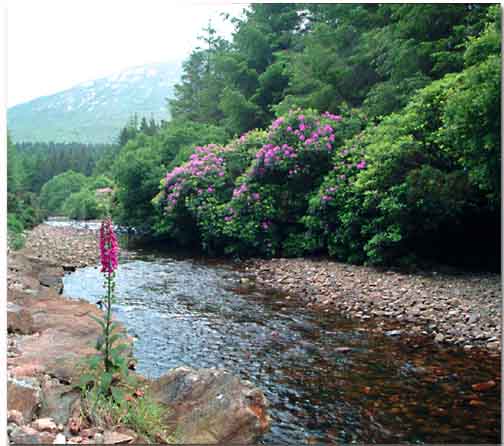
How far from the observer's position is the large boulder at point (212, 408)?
3057mm

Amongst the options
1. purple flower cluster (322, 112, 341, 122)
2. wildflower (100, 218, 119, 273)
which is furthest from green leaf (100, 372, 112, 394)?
purple flower cluster (322, 112, 341, 122)

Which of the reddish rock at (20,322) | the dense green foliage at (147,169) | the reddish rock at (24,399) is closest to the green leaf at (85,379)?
the reddish rock at (24,399)

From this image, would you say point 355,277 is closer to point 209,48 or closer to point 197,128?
point 197,128

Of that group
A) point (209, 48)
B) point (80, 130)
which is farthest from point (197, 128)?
Result: point (80, 130)

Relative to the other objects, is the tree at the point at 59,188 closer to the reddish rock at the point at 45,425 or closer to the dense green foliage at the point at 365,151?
the dense green foliage at the point at 365,151

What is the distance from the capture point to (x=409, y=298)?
6316 mm

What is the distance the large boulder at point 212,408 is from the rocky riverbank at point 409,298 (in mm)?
2552

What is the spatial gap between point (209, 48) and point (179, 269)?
1843cm

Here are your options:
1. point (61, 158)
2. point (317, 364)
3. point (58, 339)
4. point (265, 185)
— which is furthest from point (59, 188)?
point (317, 364)

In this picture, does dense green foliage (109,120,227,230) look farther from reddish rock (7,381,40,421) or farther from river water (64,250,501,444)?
reddish rock (7,381,40,421)

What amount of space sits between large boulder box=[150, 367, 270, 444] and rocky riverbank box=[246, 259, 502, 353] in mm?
2552

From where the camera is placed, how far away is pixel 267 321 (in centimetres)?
581

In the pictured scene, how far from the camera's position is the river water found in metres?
3.26

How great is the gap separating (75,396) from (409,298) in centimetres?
466
